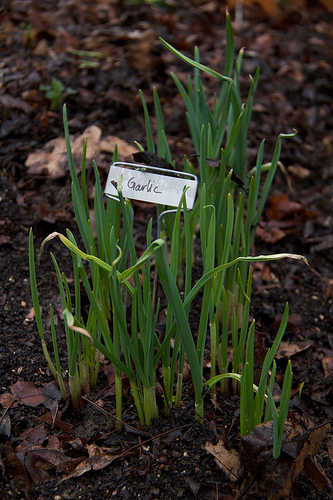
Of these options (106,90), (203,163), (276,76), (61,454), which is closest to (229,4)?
(276,76)

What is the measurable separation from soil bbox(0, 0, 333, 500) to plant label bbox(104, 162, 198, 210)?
48 cm

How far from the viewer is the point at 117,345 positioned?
105 cm

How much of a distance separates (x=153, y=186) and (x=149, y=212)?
2.56 feet

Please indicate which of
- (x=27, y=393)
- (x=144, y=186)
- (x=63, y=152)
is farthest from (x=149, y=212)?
(x=27, y=393)

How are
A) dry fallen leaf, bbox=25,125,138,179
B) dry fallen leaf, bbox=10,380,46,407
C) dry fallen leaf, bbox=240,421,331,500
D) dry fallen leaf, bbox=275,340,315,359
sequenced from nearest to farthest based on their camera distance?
dry fallen leaf, bbox=240,421,331,500, dry fallen leaf, bbox=10,380,46,407, dry fallen leaf, bbox=275,340,315,359, dry fallen leaf, bbox=25,125,138,179

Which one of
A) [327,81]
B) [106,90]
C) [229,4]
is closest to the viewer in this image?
[106,90]

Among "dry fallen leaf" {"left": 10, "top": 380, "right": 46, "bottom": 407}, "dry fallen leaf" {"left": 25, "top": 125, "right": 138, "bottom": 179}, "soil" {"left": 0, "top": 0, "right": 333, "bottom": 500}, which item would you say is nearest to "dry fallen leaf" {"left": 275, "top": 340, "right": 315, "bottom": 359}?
"soil" {"left": 0, "top": 0, "right": 333, "bottom": 500}

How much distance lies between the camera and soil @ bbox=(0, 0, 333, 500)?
3.22 ft

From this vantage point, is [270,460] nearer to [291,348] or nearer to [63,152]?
[291,348]

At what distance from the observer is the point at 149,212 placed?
192cm

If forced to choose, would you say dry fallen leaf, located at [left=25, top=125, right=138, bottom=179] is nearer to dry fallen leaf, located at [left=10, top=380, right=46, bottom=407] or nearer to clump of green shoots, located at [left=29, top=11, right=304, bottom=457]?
clump of green shoots, located at [left=29, top=11, right=304, bottom=457]

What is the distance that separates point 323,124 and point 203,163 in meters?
1.77

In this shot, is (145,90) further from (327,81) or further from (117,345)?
(117,345)

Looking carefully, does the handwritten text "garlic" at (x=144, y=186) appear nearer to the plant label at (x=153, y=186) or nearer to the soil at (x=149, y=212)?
the plant label at (x=153, y=186)
